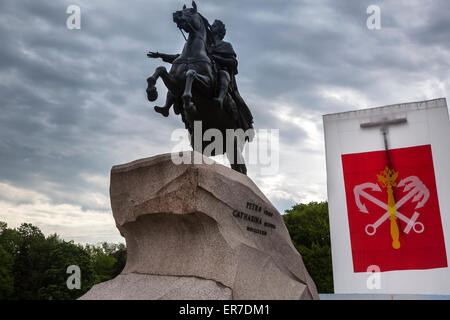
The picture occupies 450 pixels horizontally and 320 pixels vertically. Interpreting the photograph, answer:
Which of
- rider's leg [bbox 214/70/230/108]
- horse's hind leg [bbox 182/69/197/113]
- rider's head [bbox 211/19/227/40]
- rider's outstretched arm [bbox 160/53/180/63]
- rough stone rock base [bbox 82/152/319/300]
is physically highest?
rider's head [bbox 211/19/227/40]

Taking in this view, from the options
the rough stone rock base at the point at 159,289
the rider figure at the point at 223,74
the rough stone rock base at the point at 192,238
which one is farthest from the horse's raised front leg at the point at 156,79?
the rough stone rock base at the point at 159,289

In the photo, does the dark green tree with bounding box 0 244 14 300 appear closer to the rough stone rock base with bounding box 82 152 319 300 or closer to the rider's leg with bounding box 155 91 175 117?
the rider's leg with bounding box 155 91 175 117

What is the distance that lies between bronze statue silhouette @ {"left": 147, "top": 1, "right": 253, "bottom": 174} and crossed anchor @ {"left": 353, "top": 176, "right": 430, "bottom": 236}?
3867 millimetres

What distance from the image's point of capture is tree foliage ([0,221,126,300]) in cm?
3544

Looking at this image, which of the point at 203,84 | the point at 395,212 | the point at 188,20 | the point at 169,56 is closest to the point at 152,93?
the point at 203,84

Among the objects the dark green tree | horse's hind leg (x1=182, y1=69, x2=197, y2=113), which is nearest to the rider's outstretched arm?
horse's hind leg (x1=182, y1=69, x2=197, y2=113)

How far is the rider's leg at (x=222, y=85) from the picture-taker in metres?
8.06

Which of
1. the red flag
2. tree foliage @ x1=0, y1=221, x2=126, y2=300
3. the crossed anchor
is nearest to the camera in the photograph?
the red flag

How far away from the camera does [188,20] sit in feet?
26.6

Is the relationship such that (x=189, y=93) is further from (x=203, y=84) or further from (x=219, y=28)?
(x=219, y=28)

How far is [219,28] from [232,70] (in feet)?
4.69

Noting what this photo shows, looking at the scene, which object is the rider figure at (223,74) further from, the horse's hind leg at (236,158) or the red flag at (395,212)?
the red flag at (395,212)
